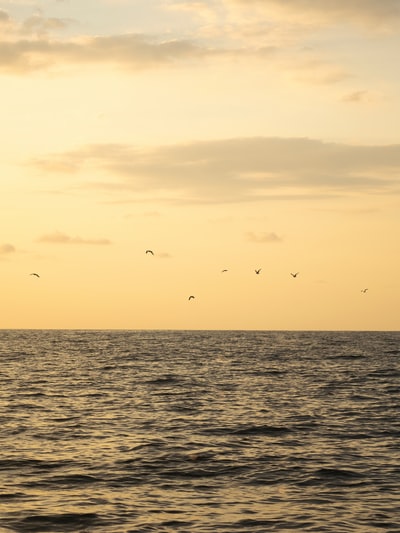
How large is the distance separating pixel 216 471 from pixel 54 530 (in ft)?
29.7

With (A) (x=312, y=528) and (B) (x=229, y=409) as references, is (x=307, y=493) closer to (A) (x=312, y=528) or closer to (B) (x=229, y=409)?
(A) (x=312, y=528)

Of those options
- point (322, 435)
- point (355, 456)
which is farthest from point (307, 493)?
point (322, 435)

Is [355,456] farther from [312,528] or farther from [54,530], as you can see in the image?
[54,530]

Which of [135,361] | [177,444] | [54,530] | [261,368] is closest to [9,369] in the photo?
[135,361]

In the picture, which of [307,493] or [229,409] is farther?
[229,409]

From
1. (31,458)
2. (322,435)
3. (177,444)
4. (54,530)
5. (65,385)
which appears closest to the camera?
(54,530)

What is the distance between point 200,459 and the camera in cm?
3197

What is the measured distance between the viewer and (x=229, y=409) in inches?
1871

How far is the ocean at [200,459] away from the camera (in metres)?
23.5

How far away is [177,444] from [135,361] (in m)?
65.1

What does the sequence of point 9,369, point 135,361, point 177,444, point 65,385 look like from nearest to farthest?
point 177,444 → point 65,385 → point 9,369 → point 135,361

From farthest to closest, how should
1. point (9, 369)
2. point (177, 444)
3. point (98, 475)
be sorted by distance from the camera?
1. point (9, 369)
2. point (177, 444)
3. point (98, 475)

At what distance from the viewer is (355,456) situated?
107ft

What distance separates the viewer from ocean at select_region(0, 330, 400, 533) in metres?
23.5
